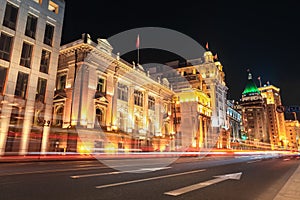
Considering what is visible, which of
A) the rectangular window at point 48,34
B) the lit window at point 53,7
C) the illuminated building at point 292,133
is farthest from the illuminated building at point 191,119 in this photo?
the illuminated building at point 292,133

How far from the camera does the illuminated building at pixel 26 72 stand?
69.7 feet

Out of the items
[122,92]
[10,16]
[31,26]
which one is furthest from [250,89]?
[10,16]

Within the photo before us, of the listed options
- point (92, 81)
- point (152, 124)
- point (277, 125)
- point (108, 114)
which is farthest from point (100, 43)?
point (277, 125)

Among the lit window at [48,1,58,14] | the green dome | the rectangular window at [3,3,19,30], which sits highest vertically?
the green dome

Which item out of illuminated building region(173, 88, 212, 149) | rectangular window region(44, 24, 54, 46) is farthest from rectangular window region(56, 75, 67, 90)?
illuminated building region(173, 88, 212, 149)

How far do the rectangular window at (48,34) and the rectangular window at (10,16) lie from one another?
3.76 meters

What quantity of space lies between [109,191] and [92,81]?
26228 millimetres

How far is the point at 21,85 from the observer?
74.5 feet

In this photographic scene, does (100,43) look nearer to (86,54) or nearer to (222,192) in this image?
(86,54)

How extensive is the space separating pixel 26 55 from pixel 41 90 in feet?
Result: 13.5

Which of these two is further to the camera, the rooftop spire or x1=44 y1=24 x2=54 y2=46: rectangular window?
the rooftop spire

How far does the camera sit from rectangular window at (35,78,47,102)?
24295 millimetres

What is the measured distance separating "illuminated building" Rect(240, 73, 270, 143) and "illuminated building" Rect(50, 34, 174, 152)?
371 feet

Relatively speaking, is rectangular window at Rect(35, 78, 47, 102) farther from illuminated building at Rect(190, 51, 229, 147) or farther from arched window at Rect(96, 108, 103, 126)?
illuminated building at Rect(190, 51, 229, 147)
